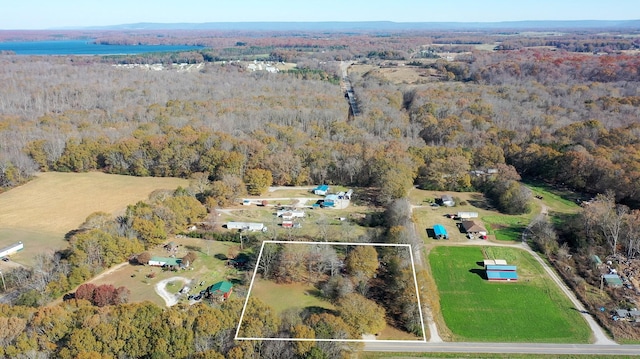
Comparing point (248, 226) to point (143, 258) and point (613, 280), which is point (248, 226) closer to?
point (143, 258)

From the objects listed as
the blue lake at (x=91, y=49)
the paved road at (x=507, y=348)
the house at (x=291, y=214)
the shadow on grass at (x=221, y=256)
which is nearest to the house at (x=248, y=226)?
the house at (x=291, y=214)

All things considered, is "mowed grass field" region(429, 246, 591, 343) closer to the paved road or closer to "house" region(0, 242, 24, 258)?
the paved road

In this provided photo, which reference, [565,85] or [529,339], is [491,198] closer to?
[529,339]

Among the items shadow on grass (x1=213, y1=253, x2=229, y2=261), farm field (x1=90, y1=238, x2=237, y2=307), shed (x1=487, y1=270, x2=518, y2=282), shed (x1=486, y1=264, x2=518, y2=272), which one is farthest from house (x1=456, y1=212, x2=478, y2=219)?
shadow on grass (x1=213, y1=253, x2=229, y2=261)

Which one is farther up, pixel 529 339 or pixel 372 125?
pixel 372 125

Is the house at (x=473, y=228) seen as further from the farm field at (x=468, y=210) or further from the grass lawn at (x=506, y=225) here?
the grass lawn at (x=506, y=225)

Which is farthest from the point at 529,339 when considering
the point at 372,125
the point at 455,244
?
the point at 372,125
